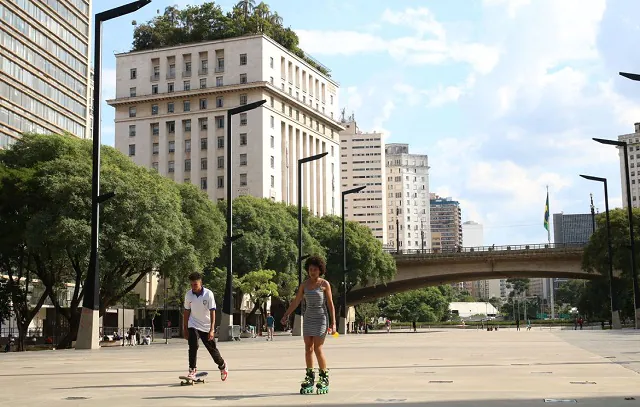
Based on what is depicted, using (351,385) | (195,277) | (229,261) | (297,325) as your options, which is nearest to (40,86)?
(297,325)

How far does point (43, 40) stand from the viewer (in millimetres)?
83125

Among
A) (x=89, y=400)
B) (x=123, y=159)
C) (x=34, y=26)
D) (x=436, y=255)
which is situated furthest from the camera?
(x=436, y=255)

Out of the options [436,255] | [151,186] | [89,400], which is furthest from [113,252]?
[436,255]

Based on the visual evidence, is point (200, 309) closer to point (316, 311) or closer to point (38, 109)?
point (316, 311)

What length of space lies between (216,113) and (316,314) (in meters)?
102

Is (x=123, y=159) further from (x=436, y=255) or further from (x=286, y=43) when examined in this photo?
(x=286, y=43)

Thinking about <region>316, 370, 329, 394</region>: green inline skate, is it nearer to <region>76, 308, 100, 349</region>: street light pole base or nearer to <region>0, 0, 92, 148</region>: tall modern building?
<region>76, 308, 100, 349</region>: street light pole base

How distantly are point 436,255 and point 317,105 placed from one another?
42.3 meters

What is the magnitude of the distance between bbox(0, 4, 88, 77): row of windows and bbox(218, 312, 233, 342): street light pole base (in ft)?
144

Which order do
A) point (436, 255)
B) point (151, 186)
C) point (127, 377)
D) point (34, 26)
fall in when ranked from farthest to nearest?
point (436, 255) < point (34, 26) < point (151, 186) < point (127, 377)

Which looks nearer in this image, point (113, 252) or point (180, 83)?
point (113, 252)

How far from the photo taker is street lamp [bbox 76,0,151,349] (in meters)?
29.3

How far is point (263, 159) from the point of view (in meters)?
109

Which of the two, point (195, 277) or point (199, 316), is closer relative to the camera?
point (195, 277)
